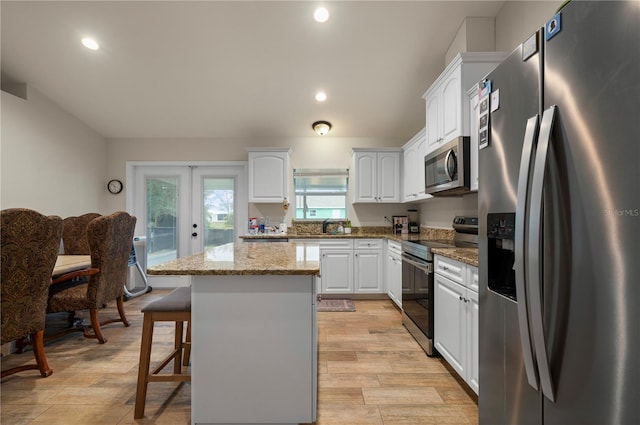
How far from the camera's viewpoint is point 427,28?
109 inches

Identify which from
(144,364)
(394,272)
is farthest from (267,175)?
(144,364)

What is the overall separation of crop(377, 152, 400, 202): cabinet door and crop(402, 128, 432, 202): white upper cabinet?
11 cm

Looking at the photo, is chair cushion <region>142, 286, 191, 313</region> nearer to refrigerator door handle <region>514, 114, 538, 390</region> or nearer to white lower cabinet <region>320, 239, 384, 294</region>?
refrigerator door handle <region>514, 114, 538, 390</region>

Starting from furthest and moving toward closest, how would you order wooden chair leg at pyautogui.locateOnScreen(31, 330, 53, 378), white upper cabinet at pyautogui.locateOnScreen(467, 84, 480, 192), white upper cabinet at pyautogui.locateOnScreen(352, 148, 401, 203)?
white upper cabinet at pyautogui.locateOnScreen(352, 148, 401, 203)
white upper cabinet at pyautogui.locateOnScreen(467, 84, 480, 192)
wooden chair leg at pyautogui.locateOnScreen(31, 330, 53, 378)

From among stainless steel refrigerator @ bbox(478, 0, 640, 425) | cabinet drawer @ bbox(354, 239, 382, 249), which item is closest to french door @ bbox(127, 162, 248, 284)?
cabinet drawer @ bbox(354, 239, 382, 249)

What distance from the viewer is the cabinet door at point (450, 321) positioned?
1.82 meters

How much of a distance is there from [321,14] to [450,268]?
256 cm

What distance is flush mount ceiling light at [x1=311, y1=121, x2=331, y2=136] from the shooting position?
165 inches

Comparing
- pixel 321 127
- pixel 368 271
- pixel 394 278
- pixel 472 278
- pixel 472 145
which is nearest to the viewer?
pixel 472 278

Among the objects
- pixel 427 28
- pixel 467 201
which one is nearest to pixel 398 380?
pixel 467 201

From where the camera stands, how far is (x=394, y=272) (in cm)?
352

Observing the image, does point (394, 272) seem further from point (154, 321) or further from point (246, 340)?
point (154, 321)

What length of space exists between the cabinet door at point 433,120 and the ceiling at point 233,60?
676 mm

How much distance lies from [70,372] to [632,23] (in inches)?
134
